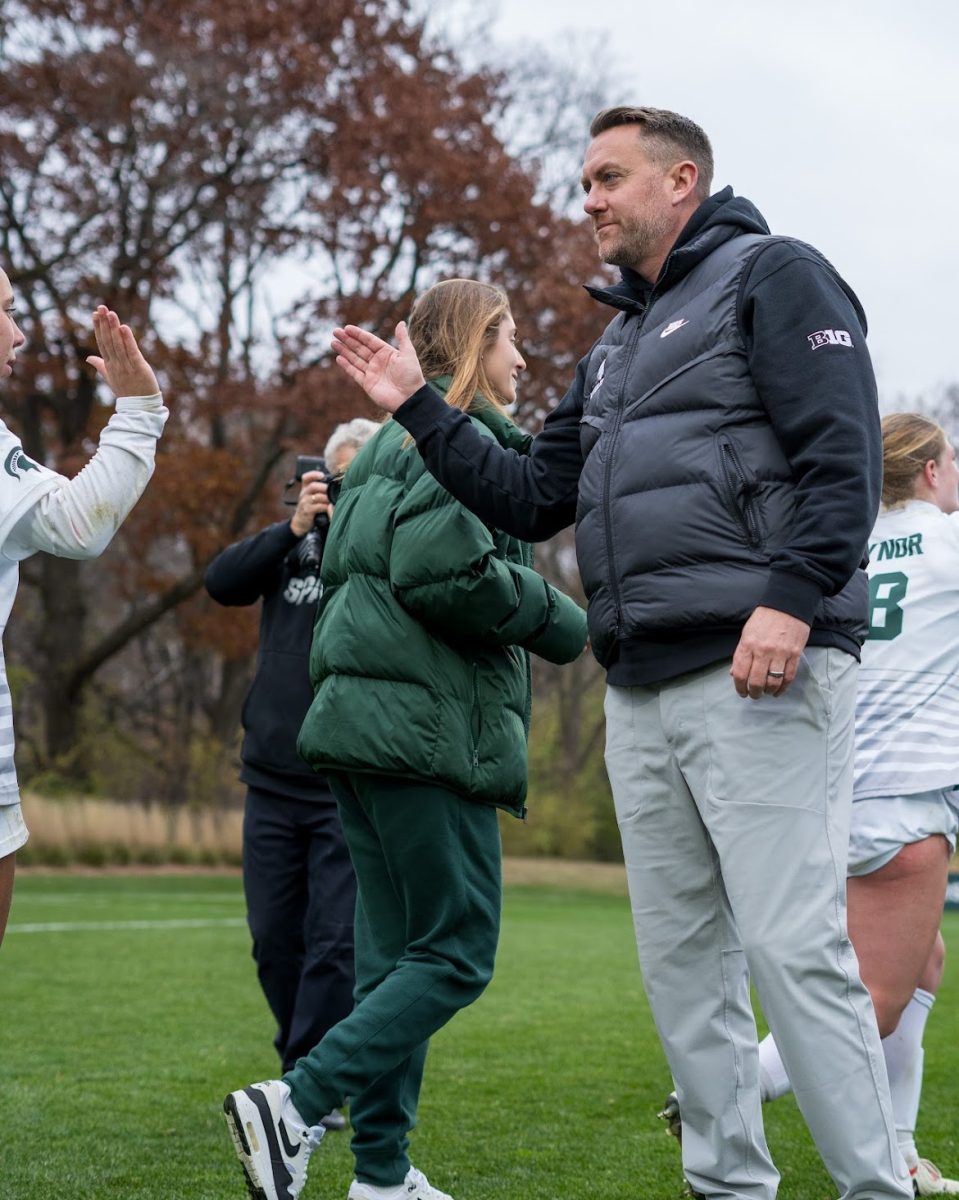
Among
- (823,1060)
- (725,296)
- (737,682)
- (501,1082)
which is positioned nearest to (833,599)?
(737,682)

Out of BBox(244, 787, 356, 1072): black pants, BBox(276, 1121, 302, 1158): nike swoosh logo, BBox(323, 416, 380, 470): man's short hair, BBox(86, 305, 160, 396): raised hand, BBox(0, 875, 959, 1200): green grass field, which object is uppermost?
BBox(323, 416, 380, 470): man's short hair

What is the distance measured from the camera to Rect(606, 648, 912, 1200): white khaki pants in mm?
2891

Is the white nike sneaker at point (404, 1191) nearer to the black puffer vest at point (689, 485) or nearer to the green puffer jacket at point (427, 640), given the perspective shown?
the green puffer jacket at point (427, 640)

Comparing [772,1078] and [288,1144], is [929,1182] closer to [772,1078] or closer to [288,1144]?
[772,1078]

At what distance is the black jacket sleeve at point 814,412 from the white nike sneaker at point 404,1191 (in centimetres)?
176

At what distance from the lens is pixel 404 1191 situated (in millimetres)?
3711

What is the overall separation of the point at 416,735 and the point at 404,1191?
1.11 m

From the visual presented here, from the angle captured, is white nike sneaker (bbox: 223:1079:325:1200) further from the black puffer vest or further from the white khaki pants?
Result: the black puffer vest

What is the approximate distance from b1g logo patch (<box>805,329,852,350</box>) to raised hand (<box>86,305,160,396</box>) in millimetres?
1305

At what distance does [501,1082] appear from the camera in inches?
236

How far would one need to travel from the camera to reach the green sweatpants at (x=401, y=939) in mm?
3439

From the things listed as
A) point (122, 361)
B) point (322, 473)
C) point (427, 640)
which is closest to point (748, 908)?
point (427, 640)

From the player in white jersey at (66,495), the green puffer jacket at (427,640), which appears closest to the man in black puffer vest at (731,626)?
the green puffer jacket at (427,640)

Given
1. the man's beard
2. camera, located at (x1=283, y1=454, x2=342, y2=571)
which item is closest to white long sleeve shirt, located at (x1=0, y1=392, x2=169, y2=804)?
the man's beard
